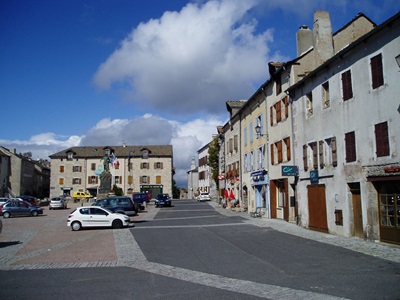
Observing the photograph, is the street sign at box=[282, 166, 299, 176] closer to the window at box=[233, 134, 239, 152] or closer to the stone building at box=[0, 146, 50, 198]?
the window at box=[233, 134, 239, 152]

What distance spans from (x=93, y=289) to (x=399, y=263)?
8245mm

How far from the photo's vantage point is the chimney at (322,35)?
22656mm

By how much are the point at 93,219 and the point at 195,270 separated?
13714mm

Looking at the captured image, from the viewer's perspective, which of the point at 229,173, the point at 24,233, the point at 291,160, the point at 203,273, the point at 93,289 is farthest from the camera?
the point at 229,173

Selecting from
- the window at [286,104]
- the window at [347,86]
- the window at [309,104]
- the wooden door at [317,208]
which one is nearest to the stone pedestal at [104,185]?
the window at [286,104]

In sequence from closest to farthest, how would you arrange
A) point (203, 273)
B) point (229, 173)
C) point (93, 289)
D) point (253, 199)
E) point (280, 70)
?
point (93, 289), point (203, 273), point (280, 70), point (253, 199), point (229, 173)

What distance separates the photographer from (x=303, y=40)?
25.0m

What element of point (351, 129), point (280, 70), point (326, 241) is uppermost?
point (280, 70)

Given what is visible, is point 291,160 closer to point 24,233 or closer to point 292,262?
point 292,262

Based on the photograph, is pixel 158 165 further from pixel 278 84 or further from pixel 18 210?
pixel 278 84

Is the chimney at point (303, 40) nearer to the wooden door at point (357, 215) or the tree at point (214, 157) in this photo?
the wooden door at point (357, 215)

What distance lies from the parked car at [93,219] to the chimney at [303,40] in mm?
15400

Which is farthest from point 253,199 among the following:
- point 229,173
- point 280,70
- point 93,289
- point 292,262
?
point 93,289

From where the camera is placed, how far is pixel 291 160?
2353cm
